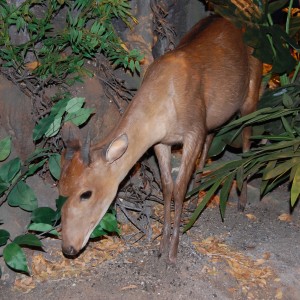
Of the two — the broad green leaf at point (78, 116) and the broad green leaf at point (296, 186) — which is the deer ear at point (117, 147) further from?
the broad green leaf at point (296, 186)

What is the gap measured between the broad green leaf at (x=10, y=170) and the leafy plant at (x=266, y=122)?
5.36 feet

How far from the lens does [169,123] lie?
18.7 feet

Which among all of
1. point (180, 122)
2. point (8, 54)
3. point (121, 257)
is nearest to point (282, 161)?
point (180, 122)

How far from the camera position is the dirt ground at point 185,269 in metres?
5.43

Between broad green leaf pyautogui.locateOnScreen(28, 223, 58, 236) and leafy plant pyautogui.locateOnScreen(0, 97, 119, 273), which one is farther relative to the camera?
leafy plant pyautogui.locateOnScreen(0, 97, 119, 273)

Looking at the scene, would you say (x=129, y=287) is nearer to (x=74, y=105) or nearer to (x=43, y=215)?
(x=43, y=215)

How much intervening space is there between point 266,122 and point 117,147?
270cm

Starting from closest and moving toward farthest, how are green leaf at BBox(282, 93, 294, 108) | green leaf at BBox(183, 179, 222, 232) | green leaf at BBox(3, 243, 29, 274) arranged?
green leaf at BBox(3, 243, 29, 274)
green leaf at BBox(183, 179, 222, 232)
green leaf at BBox(282, 93, 294, 108)

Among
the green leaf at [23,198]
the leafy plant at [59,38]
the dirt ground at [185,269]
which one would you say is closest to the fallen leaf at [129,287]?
the dirt ground at [185,269]

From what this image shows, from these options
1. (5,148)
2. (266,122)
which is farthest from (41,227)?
(266,122)

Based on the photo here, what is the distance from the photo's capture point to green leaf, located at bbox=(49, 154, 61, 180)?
5.73m

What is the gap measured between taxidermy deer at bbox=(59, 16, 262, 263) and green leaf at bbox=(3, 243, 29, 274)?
0.37m

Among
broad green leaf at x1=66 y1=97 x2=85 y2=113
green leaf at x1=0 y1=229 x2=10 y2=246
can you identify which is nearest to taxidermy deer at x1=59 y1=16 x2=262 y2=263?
broad green leaf at x1=66 y1=97 x2=85 y2=113

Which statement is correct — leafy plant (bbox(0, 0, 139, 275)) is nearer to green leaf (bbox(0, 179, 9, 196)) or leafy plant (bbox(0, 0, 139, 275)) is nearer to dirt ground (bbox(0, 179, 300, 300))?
green leaf (bbox(0, 179, 9, 196))
